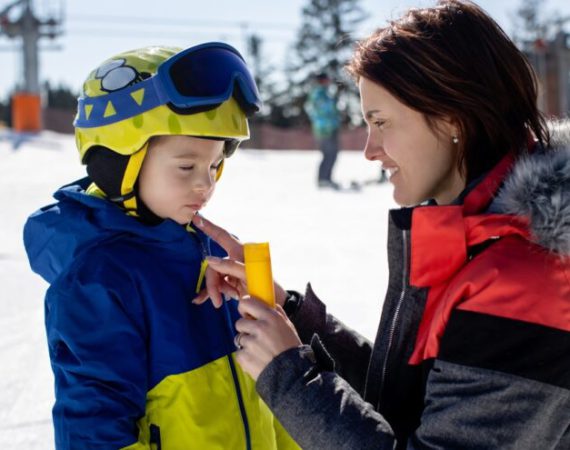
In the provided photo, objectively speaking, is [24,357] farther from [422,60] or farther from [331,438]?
[422,60]

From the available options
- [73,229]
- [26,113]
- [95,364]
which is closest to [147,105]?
[73,229]

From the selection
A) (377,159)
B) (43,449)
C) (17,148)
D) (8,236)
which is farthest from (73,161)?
(377,159)

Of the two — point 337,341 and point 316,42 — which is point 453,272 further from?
point 316,42

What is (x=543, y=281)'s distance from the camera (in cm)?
114

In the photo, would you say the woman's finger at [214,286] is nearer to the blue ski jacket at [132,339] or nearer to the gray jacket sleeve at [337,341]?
the blue ski jacket at [132,339]

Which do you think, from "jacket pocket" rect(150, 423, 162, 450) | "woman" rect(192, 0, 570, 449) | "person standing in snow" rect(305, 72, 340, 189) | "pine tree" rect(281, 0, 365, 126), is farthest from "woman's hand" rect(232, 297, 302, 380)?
Result: "pine tree" rect(281, 0, 365, 126)

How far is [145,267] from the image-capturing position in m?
1.56

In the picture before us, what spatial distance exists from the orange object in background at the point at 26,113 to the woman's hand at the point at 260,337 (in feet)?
56.6

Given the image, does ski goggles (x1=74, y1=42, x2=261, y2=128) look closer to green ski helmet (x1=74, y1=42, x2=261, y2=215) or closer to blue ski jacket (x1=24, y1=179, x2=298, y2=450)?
green ski helmet (x1=74, y1=42, x2=261, y2=215)

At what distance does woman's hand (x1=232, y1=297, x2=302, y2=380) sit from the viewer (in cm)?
133

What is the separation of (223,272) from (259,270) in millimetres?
226

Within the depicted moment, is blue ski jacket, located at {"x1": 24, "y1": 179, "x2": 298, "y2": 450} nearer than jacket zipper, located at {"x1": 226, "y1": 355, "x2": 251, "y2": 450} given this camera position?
Yes

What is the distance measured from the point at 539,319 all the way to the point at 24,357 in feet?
8.17

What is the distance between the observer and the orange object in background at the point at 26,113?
56.2ft
